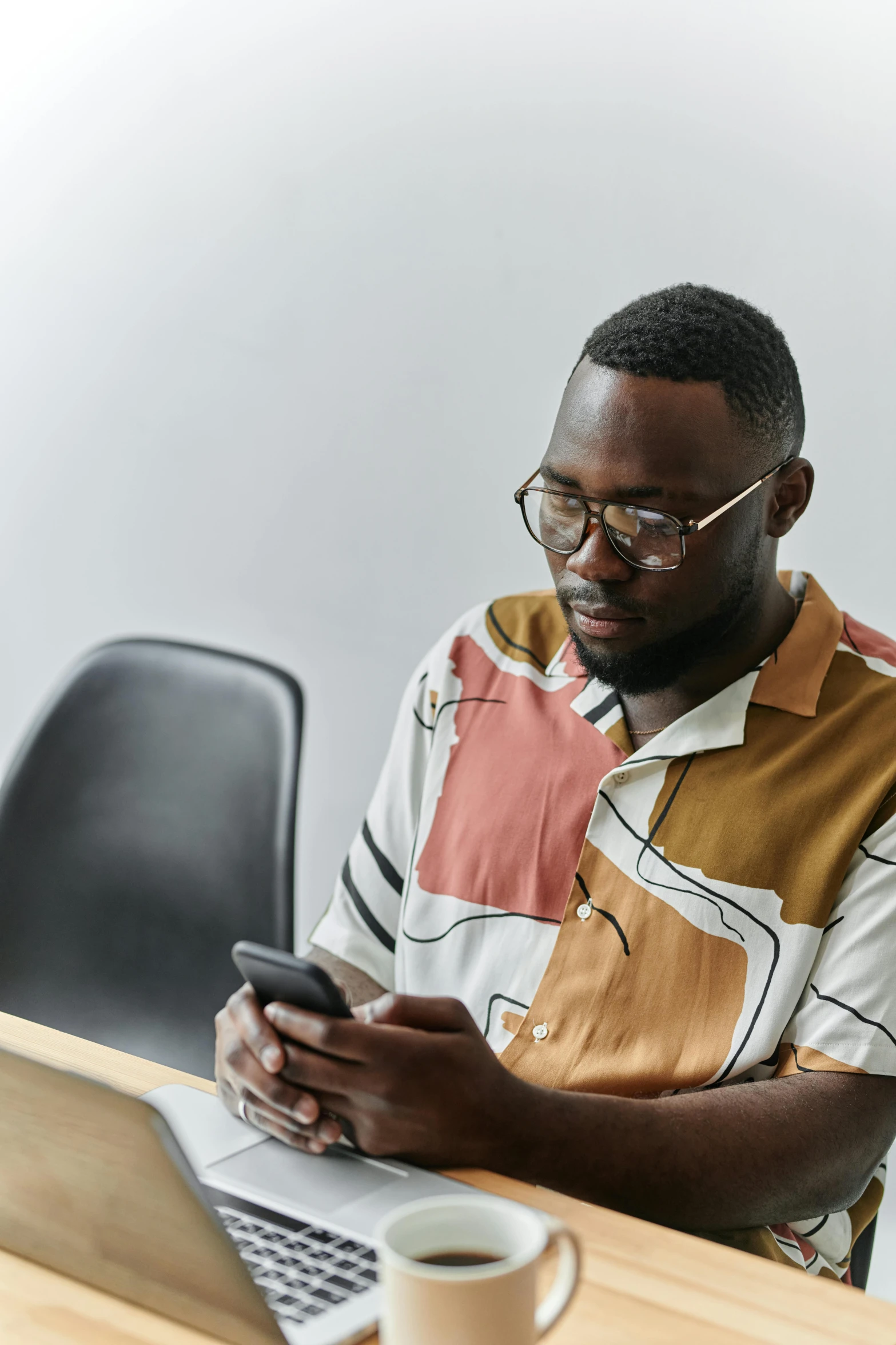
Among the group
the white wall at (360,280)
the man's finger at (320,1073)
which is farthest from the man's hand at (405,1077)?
the white wall at (360,280)

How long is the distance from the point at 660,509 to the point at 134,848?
85cm

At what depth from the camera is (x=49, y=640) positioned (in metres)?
2.48

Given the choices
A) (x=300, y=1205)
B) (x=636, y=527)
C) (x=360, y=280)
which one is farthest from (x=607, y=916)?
(x=360, y=280)

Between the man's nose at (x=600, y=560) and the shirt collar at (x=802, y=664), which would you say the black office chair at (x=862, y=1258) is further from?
the man's nose at (x=600, y=560)

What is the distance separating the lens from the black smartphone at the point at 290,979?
84 cm

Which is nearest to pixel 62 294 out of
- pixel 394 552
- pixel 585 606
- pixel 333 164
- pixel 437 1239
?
pixel 333 164

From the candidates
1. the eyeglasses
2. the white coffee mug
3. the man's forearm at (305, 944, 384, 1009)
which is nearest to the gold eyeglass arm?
the eyeglasses

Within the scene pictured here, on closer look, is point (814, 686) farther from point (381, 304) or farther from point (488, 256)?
point (381, 304)

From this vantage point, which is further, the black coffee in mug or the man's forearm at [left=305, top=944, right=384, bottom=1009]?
the man's forearm at [left=305, top=944, right=384, bottom=1009]

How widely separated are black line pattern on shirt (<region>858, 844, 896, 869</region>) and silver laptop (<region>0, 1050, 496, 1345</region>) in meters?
0.50

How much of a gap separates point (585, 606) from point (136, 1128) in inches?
→ 30.9

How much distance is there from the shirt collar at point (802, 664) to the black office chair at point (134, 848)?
62 centimetres

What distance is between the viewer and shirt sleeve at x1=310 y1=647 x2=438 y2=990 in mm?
1415

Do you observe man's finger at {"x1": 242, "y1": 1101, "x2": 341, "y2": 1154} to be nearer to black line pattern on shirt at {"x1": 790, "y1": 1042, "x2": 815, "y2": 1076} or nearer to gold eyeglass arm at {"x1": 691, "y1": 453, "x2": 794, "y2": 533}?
black line pattern on shirt at {"x1": 790, "y1": 1042, "x2": 815, "y2": 1076}
